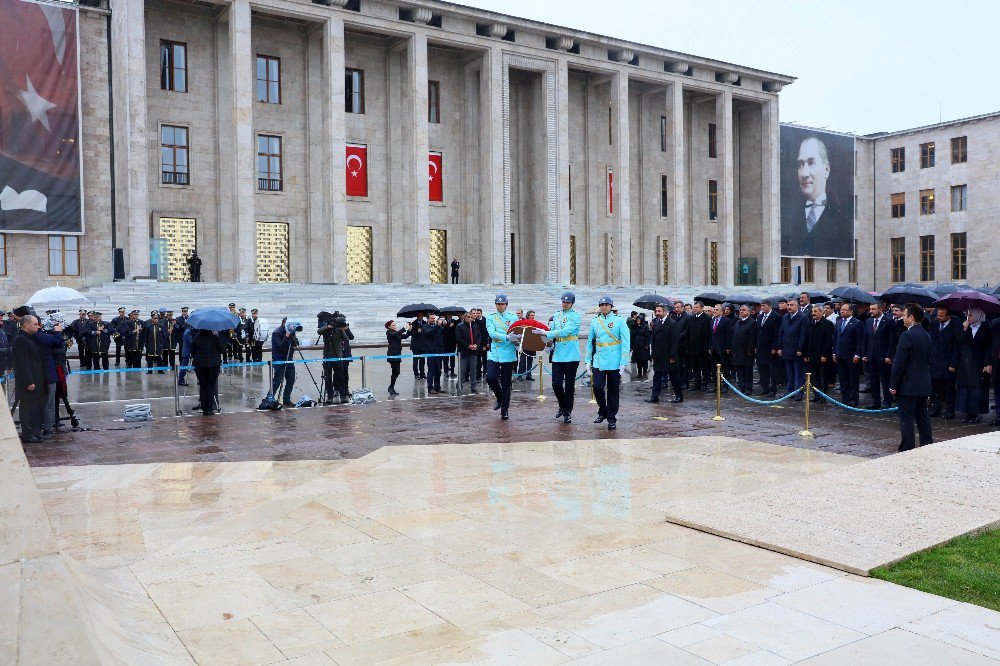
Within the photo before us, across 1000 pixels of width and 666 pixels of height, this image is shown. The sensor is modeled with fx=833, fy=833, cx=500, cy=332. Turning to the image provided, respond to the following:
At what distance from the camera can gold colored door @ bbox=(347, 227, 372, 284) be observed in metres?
37.5

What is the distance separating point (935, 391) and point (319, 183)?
28.4 m

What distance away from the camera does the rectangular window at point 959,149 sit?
1987 inches

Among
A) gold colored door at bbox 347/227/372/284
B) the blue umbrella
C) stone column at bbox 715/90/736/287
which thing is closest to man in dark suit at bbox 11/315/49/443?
the blue umbrella

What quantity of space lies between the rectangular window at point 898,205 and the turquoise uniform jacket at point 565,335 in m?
49.1

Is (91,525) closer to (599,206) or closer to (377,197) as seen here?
(377,197)

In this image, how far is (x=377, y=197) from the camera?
1492 inches

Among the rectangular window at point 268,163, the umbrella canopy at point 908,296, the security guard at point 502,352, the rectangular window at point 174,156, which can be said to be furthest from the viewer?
the rectangular window at point 268,163

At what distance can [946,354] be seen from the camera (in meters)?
12.6

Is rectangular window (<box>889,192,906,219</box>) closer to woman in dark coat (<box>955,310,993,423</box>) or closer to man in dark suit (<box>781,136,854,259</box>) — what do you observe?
man in dark suit (<box>781,136,854,259</box>)

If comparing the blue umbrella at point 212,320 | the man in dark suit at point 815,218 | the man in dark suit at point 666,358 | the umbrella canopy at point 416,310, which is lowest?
the man in dark suit at point 666,358

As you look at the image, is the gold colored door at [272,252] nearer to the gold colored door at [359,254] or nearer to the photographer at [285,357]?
the gold colored door at [359,254]

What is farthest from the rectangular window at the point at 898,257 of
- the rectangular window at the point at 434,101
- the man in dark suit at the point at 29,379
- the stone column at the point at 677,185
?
the man in dark suit at the point at 29,379

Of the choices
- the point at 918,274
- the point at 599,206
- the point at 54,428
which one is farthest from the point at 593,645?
the point at 918,274

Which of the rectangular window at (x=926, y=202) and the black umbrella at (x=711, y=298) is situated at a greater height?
the rectangular window at (x=926, y=202)
